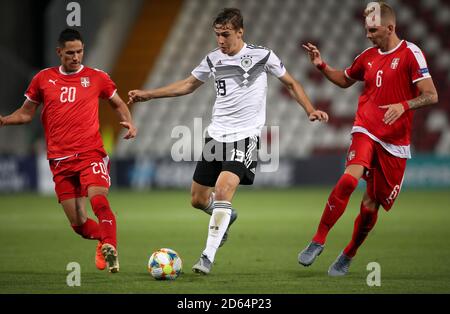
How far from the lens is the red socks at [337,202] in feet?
26.6

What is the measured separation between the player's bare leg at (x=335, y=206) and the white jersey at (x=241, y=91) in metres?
1.11

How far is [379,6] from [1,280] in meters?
4.33

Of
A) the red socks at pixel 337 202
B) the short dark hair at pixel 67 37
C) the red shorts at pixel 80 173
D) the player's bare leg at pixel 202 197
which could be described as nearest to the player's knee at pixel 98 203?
the red shorts at pixel 80 173

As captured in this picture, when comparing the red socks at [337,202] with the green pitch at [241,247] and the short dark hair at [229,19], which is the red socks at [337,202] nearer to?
the green pitch at [241,247]

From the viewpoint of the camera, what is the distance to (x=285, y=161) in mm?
23578

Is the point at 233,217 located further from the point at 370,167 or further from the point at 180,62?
the point at 180,62

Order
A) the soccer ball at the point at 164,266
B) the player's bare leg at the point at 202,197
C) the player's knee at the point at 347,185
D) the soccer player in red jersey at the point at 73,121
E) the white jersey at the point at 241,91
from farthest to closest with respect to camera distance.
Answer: the player's bare leg at the point at 202,197 < the white jersey at the point at 241,91 < the soccer player in red jersey at the point at 73,121 < the player's knee at the point at 347,185 < the soccer ball at the point at 164,266

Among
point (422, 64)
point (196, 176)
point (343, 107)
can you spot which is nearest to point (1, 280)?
point (196, 176)

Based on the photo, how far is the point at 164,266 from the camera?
793cm

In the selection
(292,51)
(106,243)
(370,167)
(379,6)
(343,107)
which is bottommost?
(106,243)

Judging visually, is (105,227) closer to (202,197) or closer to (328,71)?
(202,197)

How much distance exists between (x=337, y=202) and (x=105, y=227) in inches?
86.2

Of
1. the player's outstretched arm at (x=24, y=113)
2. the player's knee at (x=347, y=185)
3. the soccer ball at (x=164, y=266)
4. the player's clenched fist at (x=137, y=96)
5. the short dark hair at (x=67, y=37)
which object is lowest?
the soccer ball at (x=164, y=266)

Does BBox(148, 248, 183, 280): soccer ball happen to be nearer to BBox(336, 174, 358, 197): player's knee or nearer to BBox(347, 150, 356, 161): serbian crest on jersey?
BBox(336, 174, 358, 197): player's knee
